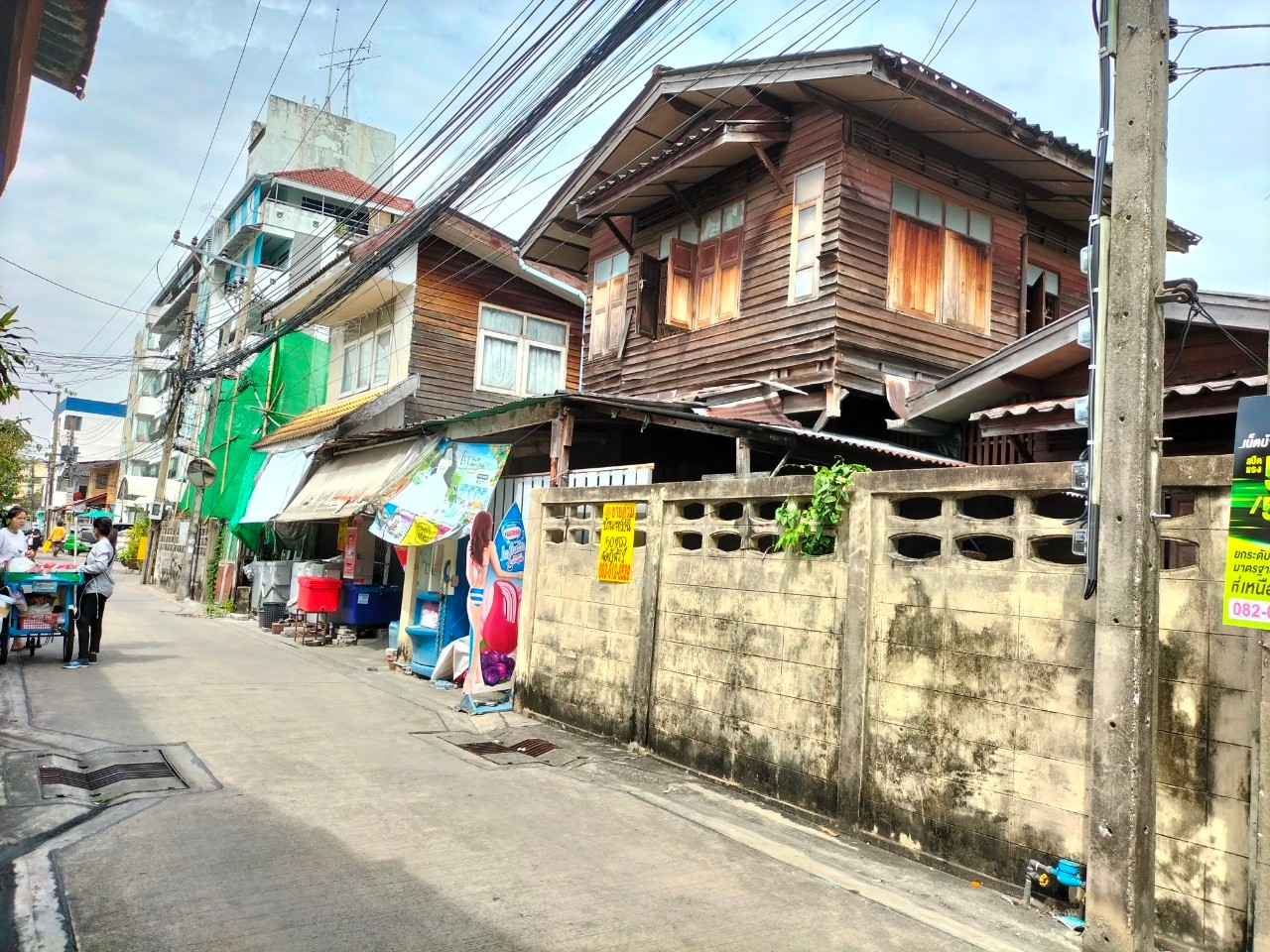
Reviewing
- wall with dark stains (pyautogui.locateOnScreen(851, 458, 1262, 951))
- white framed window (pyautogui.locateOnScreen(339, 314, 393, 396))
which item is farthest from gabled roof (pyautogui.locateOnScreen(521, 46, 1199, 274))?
wall with dark stains (pyautogui.locateOnScreen(851, 458, 1262, 951))

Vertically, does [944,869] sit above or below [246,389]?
below

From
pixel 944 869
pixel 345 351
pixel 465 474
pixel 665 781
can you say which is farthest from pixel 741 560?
pixel 345 351

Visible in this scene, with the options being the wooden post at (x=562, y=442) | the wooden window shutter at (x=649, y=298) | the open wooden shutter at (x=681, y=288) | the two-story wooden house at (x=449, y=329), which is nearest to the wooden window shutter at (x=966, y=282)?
the open wooden shutter at (x=681, y=288)

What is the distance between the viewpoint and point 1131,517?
4203mm

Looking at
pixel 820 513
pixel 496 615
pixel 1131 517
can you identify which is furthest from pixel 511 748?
pixel 1131 517

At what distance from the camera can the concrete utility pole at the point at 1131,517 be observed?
408cm

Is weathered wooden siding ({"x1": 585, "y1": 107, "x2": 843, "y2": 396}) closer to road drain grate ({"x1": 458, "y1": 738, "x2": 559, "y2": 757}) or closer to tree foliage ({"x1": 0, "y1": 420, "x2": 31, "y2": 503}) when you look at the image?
road drain grate ({"x1": 458, "y1": 738, "x2": 559, "y2": 757})

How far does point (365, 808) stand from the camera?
19.3 feet

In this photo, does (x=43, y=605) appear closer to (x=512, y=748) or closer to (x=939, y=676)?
(x=512, y=748)

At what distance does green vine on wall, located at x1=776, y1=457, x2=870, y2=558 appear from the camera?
6152 millimetres

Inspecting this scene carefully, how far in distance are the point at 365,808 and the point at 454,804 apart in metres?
0.59

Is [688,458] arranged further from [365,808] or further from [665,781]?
[365,808]

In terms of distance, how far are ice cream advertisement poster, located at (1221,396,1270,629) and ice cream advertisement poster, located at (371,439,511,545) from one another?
7876 millimetres

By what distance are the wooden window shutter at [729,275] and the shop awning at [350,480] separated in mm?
4661
